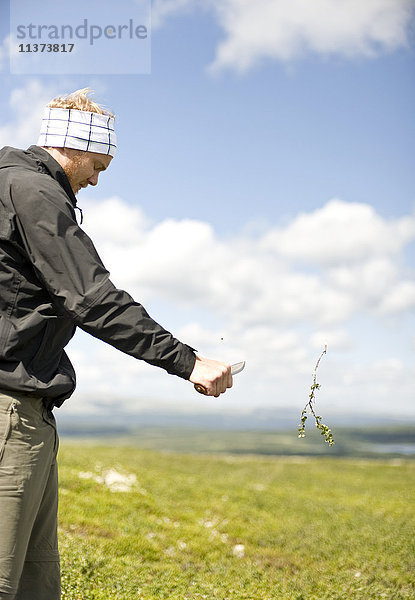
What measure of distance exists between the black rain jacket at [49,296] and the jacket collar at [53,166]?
0.20m

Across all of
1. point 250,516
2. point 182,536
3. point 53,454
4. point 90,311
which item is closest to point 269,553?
point 182,536

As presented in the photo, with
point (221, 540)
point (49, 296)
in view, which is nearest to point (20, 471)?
point (49, 296)

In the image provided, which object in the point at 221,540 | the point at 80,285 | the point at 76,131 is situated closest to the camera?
the point at 80,285

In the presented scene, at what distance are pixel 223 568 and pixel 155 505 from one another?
17.1ft

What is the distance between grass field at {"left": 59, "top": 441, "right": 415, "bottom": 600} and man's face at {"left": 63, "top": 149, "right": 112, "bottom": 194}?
304 inches

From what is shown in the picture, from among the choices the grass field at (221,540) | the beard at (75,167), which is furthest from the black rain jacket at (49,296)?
the grass field at (221,540)

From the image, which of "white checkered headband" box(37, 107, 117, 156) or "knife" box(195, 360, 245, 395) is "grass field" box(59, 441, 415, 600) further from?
"white checkered headband" box(37, 107, 117, 156)

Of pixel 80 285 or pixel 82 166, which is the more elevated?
pixel 82 166

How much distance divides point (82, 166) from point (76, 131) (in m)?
0.29

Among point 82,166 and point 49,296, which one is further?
point 82,166

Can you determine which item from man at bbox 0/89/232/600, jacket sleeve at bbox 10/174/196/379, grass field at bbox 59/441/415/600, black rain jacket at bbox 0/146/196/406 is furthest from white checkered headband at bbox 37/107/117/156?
grass field at bbox 59/441/415/600

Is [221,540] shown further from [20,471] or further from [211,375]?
[211,375]

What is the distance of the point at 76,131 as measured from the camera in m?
5.48

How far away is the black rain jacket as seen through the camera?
15.5 ft
